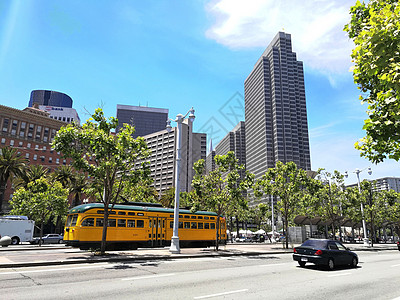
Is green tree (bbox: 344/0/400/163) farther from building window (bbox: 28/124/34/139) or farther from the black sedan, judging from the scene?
building window (bbox: 28/124/34/139)

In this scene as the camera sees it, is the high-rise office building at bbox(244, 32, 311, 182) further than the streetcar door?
Yes

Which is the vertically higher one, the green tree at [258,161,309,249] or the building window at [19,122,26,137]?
the building window at [19,122,26,137]

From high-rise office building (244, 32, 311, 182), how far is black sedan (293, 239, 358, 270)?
152 m

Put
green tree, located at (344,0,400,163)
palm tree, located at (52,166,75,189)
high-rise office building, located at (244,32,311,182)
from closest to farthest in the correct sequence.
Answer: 1. green tree, located at (344,0,400,163)
2. palm tree, located at (52,166,75,189)
3. high-rise office building, located at (244,32,311,182)

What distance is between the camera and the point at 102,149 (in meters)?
16.5

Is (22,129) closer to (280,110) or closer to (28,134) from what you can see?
(28,134)

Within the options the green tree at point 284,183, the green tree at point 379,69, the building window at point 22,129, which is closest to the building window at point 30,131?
the building window at point 22,129

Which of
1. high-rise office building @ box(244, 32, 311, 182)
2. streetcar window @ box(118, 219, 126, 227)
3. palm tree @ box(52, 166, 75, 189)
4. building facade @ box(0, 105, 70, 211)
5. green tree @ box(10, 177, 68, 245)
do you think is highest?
high-rise office building @ box(244, 32, 311, 182)

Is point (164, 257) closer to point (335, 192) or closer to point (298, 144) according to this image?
point (335, 192)


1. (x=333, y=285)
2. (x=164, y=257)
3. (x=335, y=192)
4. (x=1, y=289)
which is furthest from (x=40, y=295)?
(x=335, y=192)

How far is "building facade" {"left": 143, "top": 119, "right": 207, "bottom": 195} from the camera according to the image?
130 m

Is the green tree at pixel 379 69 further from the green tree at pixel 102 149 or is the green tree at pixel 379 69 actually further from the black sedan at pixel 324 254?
the green tree at pixel 102 149

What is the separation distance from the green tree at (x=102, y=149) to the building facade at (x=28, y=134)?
7429 cm

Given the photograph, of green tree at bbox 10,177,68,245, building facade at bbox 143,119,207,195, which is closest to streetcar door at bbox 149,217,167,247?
green tree at bbox 10,177,68,245
